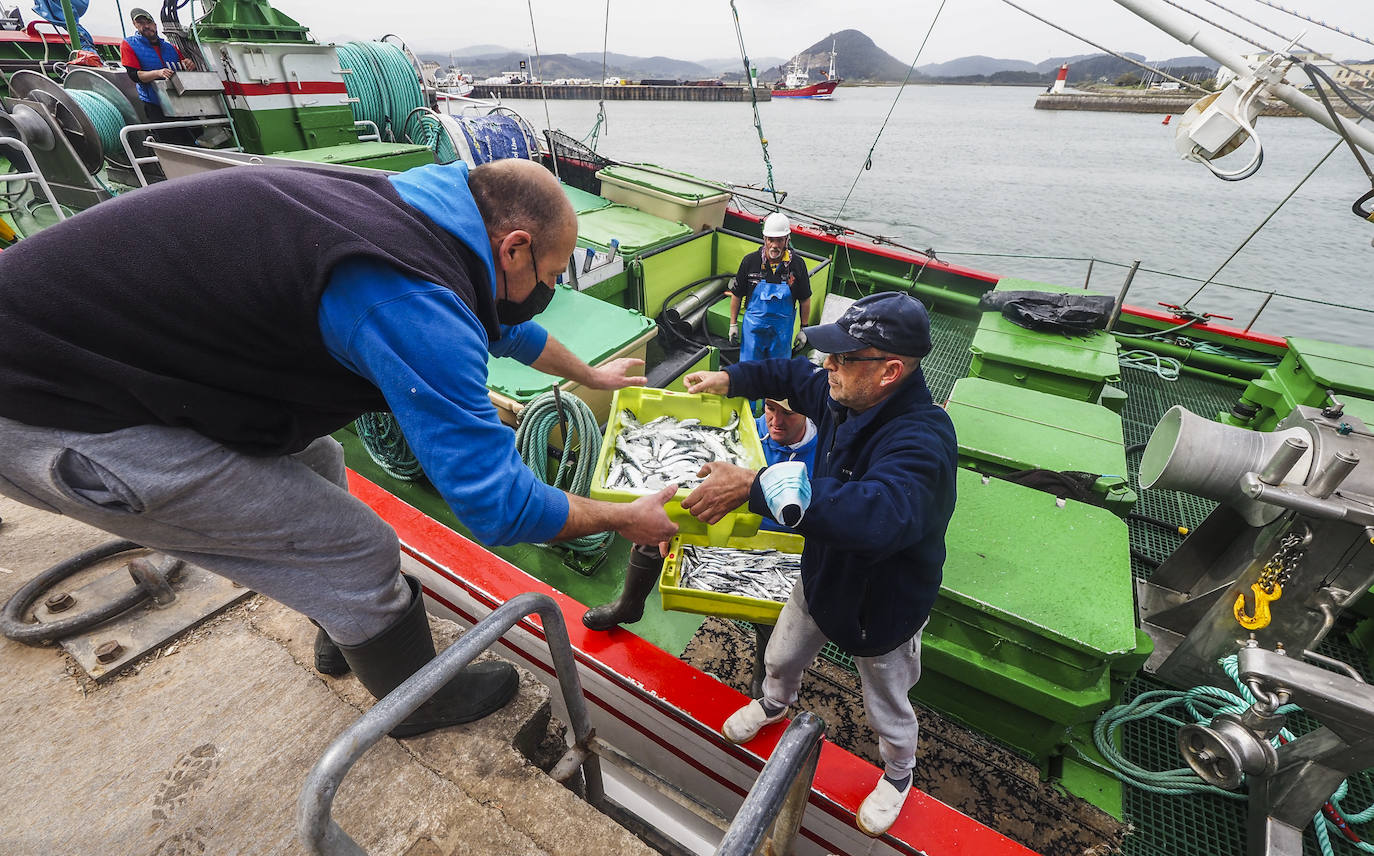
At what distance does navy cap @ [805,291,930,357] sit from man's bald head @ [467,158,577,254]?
3.16ft

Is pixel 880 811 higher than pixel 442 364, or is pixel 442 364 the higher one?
pixel 442 364

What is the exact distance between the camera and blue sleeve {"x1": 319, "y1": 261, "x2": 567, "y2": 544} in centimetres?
140

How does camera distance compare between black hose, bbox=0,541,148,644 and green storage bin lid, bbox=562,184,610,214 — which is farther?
green storage bin lid, bbox=562,184,610,214

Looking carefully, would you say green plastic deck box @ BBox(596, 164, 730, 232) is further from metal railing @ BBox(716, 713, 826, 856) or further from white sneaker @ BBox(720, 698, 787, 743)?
metal railing @ BBox(716, 713, 826, 856)

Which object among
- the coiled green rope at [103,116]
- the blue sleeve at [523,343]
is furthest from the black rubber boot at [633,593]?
the coiled green rope at [103,116]

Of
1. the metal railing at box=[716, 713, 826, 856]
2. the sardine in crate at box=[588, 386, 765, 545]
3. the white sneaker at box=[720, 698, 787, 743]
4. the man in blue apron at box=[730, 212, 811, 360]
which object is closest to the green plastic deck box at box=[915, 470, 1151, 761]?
the white sneaker at box=[720, 698, 787, 743]

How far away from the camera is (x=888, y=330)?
6.20ft

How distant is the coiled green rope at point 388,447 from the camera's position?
4207mm

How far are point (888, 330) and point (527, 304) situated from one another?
116 centimetres

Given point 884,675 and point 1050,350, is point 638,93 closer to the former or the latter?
point 1050,350

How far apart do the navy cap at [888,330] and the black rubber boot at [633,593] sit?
1.31 m

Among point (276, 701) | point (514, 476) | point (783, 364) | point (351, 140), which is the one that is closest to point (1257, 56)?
point (783, 364)

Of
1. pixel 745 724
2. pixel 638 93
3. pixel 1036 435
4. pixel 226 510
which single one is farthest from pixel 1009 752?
pixel 638 93

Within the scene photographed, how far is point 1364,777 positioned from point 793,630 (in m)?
3.10
